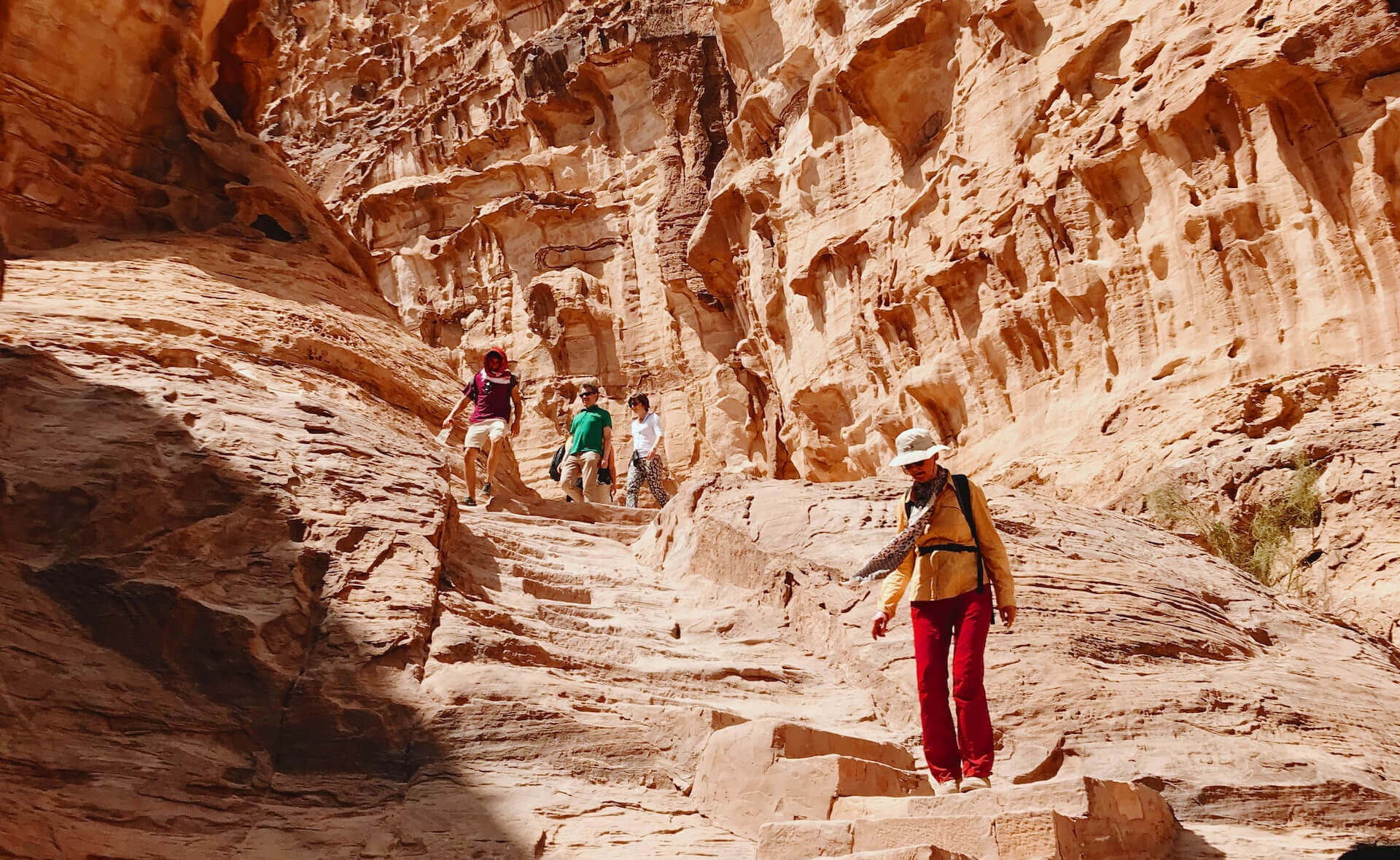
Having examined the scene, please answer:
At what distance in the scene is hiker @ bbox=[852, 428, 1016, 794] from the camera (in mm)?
5117

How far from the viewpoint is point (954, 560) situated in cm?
539

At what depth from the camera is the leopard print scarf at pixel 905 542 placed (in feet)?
18.1

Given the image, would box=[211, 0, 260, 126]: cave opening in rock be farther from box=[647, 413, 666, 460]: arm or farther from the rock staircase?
the rock staircase

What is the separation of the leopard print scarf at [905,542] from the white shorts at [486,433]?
6177 millimetres

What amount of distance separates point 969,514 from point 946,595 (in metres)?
0.41

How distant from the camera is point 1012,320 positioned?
631 inches

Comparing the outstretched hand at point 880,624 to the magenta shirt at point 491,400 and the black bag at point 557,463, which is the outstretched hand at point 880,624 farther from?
the black bag at point 557,463

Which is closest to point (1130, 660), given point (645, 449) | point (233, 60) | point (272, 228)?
point (645, 449)

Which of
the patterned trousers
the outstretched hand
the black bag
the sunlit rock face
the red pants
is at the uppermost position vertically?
the sunlit rock face

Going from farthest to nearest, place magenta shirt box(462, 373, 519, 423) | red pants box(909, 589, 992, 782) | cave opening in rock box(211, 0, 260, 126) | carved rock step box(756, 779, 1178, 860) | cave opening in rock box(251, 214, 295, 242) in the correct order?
1. cave opening in rock box(211, 0, 260, 126)
2. cave opening in rock box(251, 214, 295, 242)
3. magenta shirt box(462, 373, 519, 423)
4. red pants box(909, 589, 992, 782)
5. carved rock step box(756, 779, 1178, 860)

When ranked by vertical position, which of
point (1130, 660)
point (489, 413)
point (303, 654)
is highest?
point (489, 413)

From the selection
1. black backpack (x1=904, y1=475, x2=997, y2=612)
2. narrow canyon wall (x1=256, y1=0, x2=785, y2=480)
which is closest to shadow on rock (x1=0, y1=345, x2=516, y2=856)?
black backpack (x1=904, y1=475, x2=997, y2=612)

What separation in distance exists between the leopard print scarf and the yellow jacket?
0.08 ft

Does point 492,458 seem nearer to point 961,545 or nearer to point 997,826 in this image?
point 961,545
